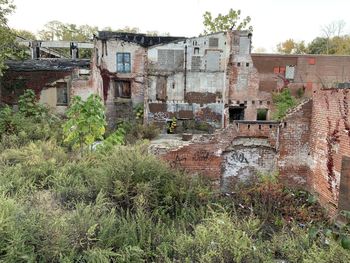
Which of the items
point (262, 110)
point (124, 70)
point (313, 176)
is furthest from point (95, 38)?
point (313, 176)

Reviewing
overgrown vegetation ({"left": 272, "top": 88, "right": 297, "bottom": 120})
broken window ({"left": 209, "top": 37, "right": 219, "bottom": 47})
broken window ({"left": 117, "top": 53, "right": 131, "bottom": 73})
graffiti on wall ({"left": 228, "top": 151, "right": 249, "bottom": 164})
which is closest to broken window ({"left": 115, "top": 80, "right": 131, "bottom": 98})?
broken window ({"left": 117, "top": 53, "right": 131, "bottom": 73})

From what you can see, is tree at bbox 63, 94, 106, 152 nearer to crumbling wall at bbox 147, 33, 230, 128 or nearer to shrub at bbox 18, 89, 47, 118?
shrub at bbox 18, 89, 47, 118

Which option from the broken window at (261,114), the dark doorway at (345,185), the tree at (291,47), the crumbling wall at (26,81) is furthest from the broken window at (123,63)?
the tree at (291,47)

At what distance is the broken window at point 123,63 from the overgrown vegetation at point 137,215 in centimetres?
1103

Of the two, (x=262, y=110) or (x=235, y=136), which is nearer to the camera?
(x=235, y=136)

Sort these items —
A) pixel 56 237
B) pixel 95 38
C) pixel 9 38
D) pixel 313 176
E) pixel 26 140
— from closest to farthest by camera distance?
pixel 56 237 < pixel 313 176 < pixel 26 140 < pixel 9 38 < pixel 95 38

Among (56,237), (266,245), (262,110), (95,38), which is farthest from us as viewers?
(262,110)

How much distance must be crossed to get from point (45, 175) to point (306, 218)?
7.64m

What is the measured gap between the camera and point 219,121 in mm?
22094

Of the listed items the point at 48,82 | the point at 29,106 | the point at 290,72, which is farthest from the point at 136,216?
the point at 290,72

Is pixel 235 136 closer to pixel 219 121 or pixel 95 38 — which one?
pixel 219 121

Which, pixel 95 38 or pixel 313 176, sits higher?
pixel 95 38

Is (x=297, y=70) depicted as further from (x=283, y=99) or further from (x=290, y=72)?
(x=283, y=99)

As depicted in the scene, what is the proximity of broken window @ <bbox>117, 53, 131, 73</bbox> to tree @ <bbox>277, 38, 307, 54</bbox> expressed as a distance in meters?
27.0
